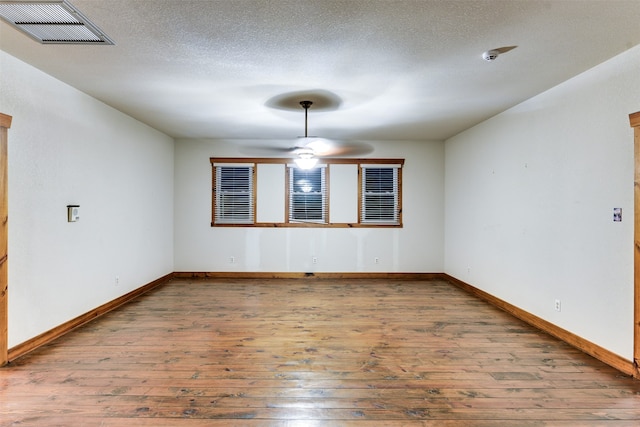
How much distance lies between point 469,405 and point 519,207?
2898 millimetres

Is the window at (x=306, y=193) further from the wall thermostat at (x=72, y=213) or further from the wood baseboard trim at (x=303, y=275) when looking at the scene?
the wall thermostat at (x=72, y=213)

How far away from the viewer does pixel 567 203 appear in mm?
3461

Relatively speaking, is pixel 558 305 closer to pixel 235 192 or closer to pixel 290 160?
pixel 290 160

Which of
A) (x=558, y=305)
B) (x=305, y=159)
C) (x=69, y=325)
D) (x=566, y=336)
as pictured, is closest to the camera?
(x=566, y=336)

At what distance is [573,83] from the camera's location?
3383mm

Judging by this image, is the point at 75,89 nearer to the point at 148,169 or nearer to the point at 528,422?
the point at 148,169

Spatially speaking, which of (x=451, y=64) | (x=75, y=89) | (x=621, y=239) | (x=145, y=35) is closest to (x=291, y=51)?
(x=145, y=35)

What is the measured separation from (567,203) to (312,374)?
3.16m

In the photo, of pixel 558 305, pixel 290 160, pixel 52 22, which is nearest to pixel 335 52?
pixel 52 22

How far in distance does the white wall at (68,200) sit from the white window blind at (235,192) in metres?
1.33

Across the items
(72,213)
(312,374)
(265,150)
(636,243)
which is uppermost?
(265,150)

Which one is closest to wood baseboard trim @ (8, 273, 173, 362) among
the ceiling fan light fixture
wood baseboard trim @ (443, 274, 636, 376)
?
the ceiling fan light fixture

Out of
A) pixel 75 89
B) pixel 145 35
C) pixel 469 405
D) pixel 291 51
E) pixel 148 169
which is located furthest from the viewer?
pixel 148 169

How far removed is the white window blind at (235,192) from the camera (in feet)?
21.6
